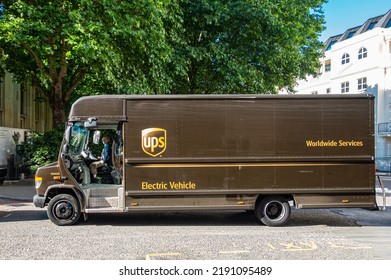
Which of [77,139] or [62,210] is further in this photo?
[77,139]

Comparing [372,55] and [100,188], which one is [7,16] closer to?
[100,188]

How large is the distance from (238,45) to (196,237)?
15.2 metres

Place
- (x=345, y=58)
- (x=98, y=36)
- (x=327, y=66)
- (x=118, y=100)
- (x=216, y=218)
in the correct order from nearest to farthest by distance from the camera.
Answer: (x=118, y=100) < (x=216, y=218) < (x=98, y=36) < (x=345, y=58) < (x=327, y=66)

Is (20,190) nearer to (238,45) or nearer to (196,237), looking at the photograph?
(196,237)

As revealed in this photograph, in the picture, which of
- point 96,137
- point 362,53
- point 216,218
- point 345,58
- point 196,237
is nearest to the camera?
point 196,237

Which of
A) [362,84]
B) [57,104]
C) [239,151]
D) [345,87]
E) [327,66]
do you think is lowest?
[239,151]

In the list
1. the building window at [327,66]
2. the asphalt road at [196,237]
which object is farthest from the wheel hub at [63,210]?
the building window at [327,66]

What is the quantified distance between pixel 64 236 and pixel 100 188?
1.55 meters

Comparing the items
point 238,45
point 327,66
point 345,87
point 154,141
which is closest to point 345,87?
point 345,87

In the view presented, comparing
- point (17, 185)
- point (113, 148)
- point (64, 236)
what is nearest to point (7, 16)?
point (17, 185)

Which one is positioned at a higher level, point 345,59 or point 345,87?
point 345,59

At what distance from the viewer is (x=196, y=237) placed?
24.5ft

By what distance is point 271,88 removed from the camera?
2236 cm

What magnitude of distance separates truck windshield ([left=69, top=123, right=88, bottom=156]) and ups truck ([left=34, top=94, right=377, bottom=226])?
40cm
